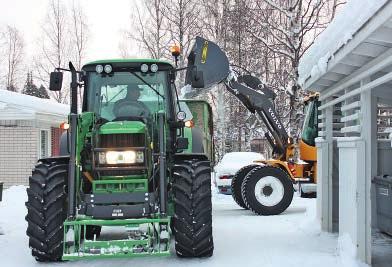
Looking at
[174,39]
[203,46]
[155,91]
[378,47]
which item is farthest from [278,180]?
[174,39]

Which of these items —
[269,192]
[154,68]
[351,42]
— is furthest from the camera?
[269,192]

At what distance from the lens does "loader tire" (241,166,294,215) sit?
11523 millimetres

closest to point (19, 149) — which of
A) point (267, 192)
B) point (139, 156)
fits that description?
point (267, 192)

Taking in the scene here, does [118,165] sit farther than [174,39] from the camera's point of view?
No

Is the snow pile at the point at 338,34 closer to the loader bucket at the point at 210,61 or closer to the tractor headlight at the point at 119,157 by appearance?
the tractor headlight at the point at 119,157

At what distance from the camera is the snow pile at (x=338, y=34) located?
5055 mm

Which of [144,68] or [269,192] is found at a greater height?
[144,68]

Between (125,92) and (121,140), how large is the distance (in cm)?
114

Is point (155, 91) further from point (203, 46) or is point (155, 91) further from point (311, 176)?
point (311, 176)

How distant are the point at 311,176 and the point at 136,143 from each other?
6.50 meters

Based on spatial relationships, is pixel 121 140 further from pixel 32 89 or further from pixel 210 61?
pixel 32 89

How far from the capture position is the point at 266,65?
86.4 ft

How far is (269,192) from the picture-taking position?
11586 mm

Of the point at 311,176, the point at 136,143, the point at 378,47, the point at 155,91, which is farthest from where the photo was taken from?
the point at 311,176
